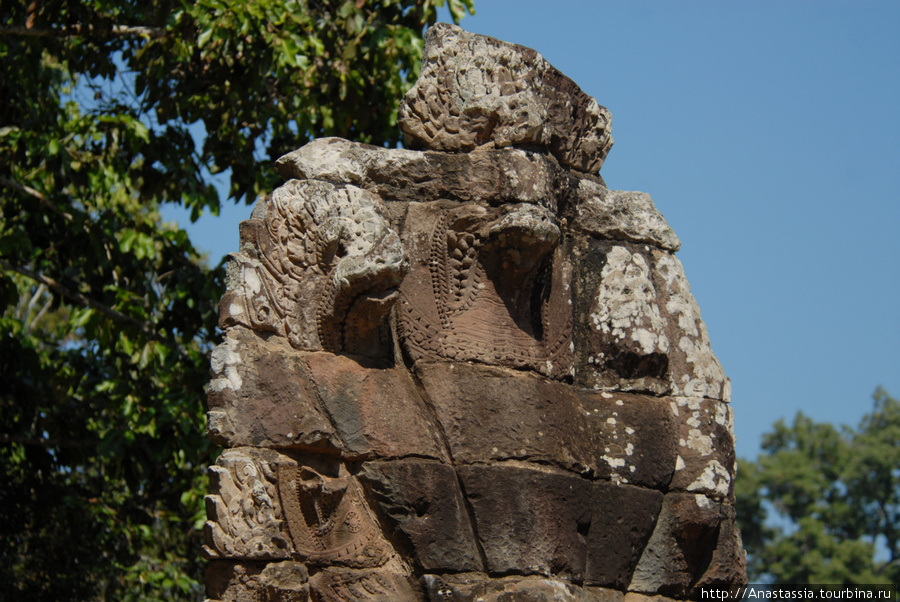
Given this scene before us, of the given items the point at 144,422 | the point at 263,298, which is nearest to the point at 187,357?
the point at 144,422

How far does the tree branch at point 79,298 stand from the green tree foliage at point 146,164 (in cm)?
2

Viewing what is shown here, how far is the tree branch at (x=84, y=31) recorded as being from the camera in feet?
24.6

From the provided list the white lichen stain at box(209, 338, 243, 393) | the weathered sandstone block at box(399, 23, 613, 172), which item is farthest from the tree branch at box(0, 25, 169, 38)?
the white lichen stain at box(209, 338, 243, 393)

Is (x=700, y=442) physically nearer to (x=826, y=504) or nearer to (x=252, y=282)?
(x=252, y=282)

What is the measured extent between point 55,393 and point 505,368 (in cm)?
554

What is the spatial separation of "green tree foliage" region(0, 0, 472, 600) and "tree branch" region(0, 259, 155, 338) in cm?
2

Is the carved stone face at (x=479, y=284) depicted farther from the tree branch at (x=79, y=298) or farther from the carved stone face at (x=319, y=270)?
the tree branch at (x=79, y=298)

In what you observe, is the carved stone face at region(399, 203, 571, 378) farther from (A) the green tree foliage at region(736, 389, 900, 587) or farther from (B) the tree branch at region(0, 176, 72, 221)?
(A) the green tree foliage at region(736, 389, 900, 587)

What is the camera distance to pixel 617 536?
4578mm

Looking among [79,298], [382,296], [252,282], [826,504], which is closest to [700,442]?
[382,296]

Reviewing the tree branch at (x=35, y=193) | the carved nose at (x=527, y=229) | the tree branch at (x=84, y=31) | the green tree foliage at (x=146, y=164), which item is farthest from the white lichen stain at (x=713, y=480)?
the tree branch at (x=35, y=193)

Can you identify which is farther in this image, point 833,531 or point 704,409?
point 833,531

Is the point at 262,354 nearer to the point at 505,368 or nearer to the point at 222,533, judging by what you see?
the point at 222,533

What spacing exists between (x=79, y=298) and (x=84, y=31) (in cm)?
183
